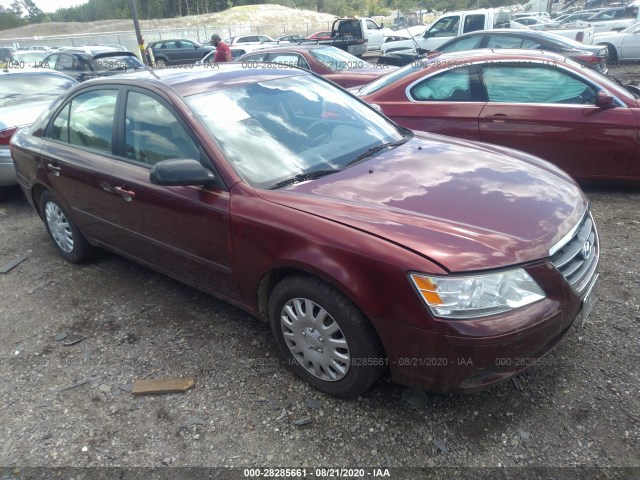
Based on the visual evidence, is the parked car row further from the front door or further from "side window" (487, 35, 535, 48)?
the front door

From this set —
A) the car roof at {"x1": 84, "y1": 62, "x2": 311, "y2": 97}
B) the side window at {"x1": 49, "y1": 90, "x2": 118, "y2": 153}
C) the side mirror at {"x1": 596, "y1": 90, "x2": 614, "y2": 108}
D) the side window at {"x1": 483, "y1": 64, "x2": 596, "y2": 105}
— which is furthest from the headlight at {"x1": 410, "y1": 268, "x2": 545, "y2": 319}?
the side window at {"x1": 483, "y1": 64, "x2": 596, "y2": 105}

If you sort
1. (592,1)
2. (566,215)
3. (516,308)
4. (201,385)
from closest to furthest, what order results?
1. (516,308)
2. (566,215)
3. (201,385)
4. (592,1)

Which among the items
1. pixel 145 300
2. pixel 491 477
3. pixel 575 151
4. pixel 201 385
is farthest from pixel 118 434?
pixel 575 151

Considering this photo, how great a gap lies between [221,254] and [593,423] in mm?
2089

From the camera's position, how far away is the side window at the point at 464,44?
31.4 ft

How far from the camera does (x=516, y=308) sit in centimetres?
208

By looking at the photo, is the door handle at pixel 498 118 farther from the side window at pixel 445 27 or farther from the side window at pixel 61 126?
the side window at pixel 445 27

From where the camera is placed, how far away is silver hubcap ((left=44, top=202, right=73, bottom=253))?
430 cm

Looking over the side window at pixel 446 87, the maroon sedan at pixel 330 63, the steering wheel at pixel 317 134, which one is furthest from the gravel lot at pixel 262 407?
the maroon sedan at pixel 330 63

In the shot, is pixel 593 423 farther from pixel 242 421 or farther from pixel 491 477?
pixel 242 421

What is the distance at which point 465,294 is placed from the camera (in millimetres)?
2053

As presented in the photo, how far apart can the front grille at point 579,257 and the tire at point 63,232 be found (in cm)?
364

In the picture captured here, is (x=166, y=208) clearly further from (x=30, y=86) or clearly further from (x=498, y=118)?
(x=30, y=86)

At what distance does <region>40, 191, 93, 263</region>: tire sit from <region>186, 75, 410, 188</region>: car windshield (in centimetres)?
192
